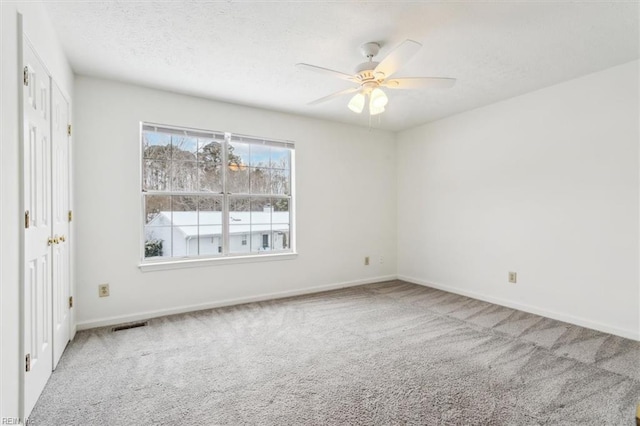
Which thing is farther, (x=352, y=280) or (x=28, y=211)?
(x=352, y=280)

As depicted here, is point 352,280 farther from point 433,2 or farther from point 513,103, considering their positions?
point 433,2

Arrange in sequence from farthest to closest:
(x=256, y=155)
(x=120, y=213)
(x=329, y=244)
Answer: (x=329, y=244)
(x=256, y=155)
(x=120, y=213)

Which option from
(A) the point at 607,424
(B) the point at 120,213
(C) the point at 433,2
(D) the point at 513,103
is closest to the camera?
(A) the point at 607,424

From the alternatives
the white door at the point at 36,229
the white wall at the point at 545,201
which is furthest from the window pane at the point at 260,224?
the white wall at the point at 545,201

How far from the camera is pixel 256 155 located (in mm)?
4008

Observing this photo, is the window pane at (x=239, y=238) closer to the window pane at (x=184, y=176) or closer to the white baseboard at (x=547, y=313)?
the window pane at (x=184, y=176)

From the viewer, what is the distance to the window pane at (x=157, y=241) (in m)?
3.34

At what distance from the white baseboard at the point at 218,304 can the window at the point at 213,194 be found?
551mm

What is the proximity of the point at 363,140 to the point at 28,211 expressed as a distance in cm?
401

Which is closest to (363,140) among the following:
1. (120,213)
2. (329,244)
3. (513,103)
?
(329,244)

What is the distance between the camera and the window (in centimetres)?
339

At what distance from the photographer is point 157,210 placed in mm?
3383

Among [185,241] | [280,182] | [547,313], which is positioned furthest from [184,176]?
[547,313]

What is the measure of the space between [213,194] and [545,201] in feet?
12.0
